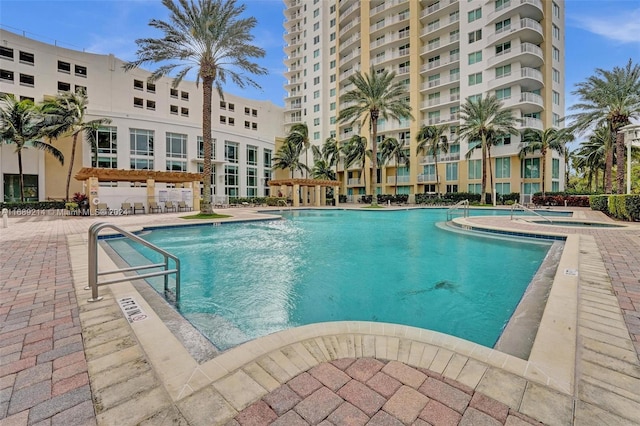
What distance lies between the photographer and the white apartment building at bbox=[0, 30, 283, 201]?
26.5m

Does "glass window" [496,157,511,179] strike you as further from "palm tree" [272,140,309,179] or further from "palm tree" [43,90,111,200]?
"palm tree" [43,90,111,200]

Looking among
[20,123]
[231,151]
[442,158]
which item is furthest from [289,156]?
[20,123]

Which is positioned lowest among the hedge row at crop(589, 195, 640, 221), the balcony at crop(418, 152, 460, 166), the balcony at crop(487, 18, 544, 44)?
the hedge row at crop(589, 195, 640, 221)

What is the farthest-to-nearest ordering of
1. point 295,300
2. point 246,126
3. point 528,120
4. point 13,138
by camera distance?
point 246,126 < point 528,120 < point 13,138 < point 295,300

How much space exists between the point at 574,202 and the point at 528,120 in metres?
9.60

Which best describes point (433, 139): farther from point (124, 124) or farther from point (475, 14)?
point (124, 124)

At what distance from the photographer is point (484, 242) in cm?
905

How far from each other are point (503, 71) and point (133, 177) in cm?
3532

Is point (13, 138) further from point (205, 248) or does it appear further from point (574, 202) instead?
point (574, 202)

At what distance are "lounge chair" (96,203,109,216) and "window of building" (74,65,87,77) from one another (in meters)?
19.9

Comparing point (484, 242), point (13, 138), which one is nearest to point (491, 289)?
point (484, 242)

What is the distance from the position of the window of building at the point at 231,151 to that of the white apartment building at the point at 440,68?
45.0 ft

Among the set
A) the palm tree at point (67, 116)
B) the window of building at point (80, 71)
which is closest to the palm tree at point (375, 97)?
the palm tree at point (67, 116)

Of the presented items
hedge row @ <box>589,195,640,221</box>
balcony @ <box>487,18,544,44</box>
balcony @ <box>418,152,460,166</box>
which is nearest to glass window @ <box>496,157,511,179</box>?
balcony @ <box>418,152,460,166</box>
